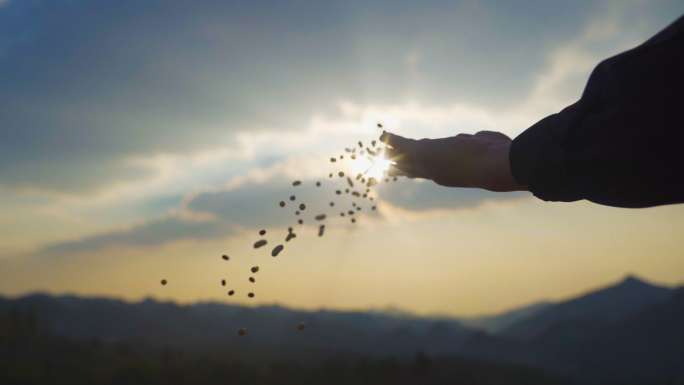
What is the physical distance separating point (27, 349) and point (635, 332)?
197932mm

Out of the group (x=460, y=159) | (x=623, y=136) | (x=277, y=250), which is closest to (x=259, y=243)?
(x=277, y=250)

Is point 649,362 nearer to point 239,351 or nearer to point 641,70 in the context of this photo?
point 239,351

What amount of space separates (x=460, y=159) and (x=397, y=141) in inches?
32.8

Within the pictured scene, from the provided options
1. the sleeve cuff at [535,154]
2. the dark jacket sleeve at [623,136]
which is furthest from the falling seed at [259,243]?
the dark jacket sleeve at [623,136]

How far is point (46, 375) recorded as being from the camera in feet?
303

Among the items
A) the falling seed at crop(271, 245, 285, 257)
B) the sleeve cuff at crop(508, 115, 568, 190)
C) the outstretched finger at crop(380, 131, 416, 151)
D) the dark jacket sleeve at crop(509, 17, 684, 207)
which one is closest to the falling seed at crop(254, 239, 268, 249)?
the falling seed at crop(271, 245, 285, 257)

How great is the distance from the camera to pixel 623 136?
2.37 m

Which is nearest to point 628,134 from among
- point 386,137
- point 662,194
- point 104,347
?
point 662,194

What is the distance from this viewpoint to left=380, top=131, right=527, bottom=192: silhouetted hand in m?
Answer: 3.20

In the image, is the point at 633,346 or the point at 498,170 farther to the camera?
the point at 633,346

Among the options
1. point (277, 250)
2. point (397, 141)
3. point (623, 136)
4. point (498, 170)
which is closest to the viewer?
point (623, 136)

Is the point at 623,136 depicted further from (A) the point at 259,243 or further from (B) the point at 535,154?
(A) the point at 259,243

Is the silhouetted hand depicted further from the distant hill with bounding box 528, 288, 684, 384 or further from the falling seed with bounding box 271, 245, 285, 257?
the distant hill with bounding box 528, 288, 684, 384

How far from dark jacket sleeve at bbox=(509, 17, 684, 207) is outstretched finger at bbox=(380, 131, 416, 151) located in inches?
53.1
